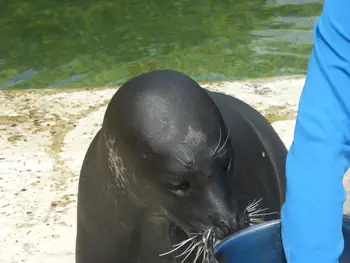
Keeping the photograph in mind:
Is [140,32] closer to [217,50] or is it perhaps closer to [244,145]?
[217,50]

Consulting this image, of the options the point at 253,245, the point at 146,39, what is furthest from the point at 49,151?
the point at 146,39

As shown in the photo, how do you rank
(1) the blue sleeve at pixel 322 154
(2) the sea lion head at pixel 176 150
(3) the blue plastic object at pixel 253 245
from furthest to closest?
(2) the sea lion head at pixel 176 150 < (3) the blue plastic object at pixel 253 245 < (1) the blue sleeve at pixel 322 154

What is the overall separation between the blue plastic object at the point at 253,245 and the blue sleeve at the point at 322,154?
446 mm

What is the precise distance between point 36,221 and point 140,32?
17.5ft

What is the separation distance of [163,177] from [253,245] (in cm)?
55

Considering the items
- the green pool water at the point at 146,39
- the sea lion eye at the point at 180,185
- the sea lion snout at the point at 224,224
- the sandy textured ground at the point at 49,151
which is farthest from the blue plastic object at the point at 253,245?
the green pool water at the point at 146,39

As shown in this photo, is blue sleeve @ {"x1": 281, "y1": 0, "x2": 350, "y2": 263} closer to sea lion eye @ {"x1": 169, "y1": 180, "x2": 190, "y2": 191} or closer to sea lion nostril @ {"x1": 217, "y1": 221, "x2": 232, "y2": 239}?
sea lion nostril @ {"x1": 217, "y1": 221, "x2": 232, "y2": 239}

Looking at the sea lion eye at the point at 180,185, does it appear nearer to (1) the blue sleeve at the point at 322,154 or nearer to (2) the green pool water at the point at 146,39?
(1) the blue sleeve at the point at 322,154

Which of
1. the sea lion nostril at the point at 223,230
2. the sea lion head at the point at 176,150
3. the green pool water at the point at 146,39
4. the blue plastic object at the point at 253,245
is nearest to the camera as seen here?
the blue plastic object at the point at 253,245

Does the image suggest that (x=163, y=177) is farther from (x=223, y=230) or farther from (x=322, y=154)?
(x=322, y=154)

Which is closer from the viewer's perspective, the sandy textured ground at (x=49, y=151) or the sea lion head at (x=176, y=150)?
the sea lion head at (x=176, y=150)

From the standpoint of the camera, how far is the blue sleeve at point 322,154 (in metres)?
1.92

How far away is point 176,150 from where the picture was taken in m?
2.86

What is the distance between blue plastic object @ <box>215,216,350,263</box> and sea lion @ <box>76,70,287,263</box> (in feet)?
0.68
